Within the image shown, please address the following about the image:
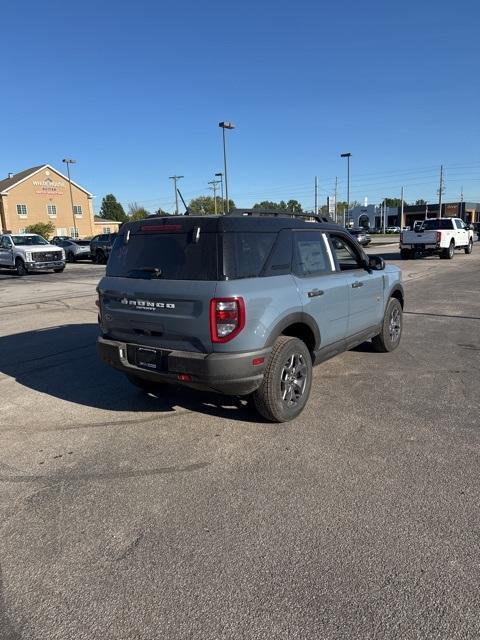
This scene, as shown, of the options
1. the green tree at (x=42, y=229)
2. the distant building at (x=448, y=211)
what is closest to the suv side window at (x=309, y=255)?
the green tree at (x=42, y=229)

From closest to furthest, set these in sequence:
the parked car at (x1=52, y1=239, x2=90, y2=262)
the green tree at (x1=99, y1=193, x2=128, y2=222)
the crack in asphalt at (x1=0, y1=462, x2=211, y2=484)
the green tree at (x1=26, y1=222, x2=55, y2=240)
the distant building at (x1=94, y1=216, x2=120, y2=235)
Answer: the crack in asphalt at (x1=0, y1=462, x2=211, y2=484)
the parked car at (x1=52, y1=239, x2=90, y2=262)
the green tree at (x1=26, y1=222, x2=55, y2=240)
the distant building at (x1=94, y1=216, x2=120, y2=235)
the green tree at (x1=99, y1=193, x2=128, y2=222)

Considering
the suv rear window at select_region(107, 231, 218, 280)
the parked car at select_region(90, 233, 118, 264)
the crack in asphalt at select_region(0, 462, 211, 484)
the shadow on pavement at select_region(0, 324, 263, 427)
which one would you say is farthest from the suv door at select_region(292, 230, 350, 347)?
the parked car at select_region(90, 233, 118, 264)

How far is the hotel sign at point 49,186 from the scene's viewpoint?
70125 mm

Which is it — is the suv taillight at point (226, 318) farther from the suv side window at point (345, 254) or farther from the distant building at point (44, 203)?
the distant building at point (44, 203)

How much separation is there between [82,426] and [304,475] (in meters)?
2.17

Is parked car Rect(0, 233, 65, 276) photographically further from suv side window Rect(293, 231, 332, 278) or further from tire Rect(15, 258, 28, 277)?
suv side window Rect(293, 231, 332, 278)

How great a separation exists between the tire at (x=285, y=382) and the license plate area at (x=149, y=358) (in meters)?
0.85

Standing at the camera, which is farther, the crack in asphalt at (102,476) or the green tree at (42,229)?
the green tree at (42,229)

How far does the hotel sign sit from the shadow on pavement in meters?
69.1

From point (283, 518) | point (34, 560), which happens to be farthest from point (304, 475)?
point (34, 560)

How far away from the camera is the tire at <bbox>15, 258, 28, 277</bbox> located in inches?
919

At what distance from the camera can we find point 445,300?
11.8 meters

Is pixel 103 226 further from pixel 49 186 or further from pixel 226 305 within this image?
pixel 226 305

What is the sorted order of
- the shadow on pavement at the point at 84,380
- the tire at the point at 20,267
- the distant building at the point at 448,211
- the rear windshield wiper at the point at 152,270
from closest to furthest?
the rear windshield wiper at the point at 152,270 → the shadow on pavement at the point at 84,380 → the tire at the point at 20,267 → the distant building at the point at 448,211
